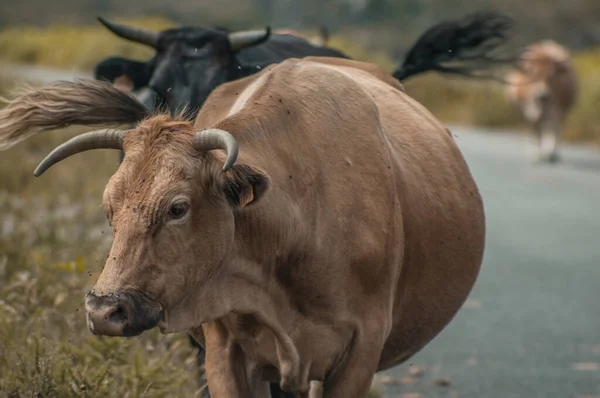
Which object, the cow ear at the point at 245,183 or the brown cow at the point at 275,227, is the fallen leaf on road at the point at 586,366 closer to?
the brown cow at the point at 275,227

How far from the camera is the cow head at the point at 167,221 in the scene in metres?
4.19

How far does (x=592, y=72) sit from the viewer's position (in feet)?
104

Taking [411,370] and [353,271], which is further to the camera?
[411,370]

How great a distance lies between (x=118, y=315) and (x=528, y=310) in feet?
21.7

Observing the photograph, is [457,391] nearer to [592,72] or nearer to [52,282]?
[52,282]

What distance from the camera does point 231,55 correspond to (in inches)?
327

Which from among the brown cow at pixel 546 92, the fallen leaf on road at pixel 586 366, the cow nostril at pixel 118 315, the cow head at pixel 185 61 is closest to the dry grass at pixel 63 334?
the cow nostril at pixel 118 315

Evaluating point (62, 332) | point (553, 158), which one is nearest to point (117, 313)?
point (62, 332)

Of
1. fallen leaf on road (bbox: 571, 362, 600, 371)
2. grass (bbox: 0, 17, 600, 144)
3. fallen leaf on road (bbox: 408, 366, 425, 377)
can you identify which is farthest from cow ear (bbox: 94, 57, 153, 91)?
grass (bbox: 0, 17, 600, 144)

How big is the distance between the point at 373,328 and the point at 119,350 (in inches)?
76.8

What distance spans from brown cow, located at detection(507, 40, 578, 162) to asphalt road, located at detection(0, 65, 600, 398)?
4.33 metres

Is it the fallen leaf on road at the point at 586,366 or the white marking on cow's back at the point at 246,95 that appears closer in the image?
the white marking on cow's back at the point at 246,95

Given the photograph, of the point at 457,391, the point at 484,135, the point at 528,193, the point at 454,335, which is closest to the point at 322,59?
the point at 457,391

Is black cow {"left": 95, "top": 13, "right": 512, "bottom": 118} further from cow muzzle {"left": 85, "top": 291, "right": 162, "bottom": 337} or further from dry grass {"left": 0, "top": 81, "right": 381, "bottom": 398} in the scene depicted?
cow muzzle {"left": 85, "top": 291, "right": 162, "bottom": 337}
